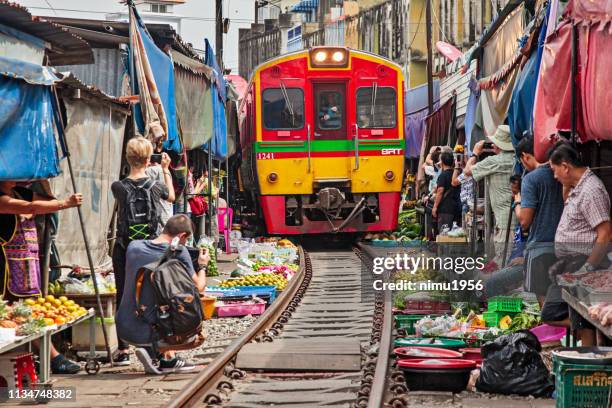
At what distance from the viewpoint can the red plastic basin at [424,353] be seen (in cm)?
697

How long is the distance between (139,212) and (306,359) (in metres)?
1.61

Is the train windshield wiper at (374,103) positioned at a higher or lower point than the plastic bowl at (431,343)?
higher

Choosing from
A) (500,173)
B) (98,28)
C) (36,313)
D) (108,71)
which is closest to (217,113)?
(108,71)


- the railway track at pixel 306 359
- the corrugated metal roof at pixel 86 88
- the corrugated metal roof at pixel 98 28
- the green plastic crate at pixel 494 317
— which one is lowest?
the railway track at pixel 306 359

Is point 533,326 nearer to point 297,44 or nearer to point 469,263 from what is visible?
point 469,263

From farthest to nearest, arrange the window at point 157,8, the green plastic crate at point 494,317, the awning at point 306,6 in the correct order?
the window at point 157,8 < the awning at point 306,6 < the green plastic crate at point 494,317

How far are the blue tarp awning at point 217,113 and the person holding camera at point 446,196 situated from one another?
4.03 metres

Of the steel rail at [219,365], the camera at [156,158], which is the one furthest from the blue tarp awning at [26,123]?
the camera at [156,158]

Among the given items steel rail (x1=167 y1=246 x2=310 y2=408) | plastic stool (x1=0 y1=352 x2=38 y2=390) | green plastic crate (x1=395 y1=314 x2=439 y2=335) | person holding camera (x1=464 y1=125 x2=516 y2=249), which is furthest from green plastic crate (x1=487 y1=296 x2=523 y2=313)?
plastic stool (x1=0 y1=352 x2=38 y2=390)

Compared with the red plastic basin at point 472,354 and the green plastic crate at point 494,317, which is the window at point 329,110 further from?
the red plastic basin at point 472,354

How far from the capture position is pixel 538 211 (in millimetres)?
7742

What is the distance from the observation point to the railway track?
20.6ft

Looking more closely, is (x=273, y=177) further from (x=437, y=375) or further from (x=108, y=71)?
(x=437, y=375)

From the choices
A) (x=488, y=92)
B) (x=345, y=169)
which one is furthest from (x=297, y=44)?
(x=488, y=92)
